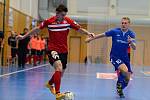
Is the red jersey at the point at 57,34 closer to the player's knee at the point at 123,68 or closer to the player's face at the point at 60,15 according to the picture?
the player's face at the point at 60,15

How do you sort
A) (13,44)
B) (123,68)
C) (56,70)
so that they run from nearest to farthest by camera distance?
(56,70) → (123,68) → (13,44)

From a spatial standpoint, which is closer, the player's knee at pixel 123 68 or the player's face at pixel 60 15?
the player's face at pixel 60 15

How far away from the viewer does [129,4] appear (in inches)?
1458

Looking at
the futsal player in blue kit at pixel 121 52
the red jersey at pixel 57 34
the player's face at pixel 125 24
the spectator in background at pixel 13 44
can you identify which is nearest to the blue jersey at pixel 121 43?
the futsal player in blue kit at pixel 121 52

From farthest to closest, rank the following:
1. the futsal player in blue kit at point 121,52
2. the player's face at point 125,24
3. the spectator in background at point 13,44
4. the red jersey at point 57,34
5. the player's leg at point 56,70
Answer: the spectator in background at point 13,44 → the futsal player in blue kit at point 121,52 → the player's face at point 125,24 → the red jersey at point 57,34 → the player's leg at point 56,70

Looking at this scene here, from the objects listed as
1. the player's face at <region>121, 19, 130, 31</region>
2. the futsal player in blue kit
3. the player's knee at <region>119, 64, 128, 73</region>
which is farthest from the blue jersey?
the player's knee at <region>119, 64, 128, 73</region>

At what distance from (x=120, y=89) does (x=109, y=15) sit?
2832cm

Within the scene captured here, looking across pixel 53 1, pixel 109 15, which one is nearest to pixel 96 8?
pixel 109 15

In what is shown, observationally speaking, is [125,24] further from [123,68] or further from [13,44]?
[13,44]

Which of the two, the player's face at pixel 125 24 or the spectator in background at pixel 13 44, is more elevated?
the player's face at pixel 125 24

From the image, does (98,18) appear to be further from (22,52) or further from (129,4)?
(22,52)

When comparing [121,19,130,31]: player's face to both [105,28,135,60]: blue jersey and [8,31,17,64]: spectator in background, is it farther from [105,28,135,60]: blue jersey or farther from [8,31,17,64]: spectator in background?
[8,31,17,64]: spectator in background

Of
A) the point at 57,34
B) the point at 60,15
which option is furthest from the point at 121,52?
the point at 60,15

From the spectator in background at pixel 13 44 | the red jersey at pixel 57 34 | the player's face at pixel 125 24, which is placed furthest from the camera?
the spectator in background at pixel 13 44
